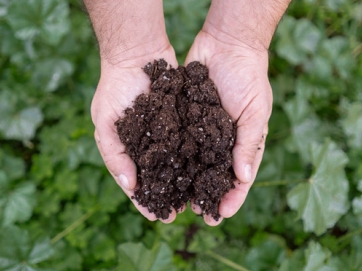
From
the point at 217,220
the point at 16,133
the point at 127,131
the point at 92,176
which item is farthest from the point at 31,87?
the point at 217,220

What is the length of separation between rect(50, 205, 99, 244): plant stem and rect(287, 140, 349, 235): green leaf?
108 cm

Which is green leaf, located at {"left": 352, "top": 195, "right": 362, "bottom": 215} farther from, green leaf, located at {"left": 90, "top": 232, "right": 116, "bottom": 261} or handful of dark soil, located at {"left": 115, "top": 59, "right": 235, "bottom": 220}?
green leaf, located at {"left": 90, "top": 232, "right": 116, "bottom": 261}

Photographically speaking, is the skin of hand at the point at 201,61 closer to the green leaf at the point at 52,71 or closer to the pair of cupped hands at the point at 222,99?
the pair of cupped hands at the point at 222,99

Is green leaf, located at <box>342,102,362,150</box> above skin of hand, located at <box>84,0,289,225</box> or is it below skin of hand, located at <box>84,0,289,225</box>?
below

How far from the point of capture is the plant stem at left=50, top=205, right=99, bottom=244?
6.35ft

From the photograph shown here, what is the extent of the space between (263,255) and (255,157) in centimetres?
66

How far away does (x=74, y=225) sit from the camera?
1967 mm

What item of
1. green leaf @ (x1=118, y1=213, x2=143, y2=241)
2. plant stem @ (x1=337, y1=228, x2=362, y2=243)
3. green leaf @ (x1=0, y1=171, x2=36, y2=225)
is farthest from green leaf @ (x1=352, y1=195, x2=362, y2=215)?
green leaf @ (x1=0, y1=171, x2=36, y2=225)

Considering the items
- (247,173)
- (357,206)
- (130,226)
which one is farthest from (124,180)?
(357,206)

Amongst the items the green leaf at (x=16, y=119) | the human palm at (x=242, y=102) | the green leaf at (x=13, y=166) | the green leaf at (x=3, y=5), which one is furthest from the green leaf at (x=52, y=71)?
the human palm at (x=242, y=102)

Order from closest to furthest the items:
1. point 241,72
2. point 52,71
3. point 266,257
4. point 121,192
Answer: point 241,72, point 266,257, point 121,192, point 52,71

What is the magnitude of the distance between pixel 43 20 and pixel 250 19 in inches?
44.9

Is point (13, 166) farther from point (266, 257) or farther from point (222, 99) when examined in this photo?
point (266, 257)

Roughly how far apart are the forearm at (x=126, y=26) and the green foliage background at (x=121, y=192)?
478 millimetres
